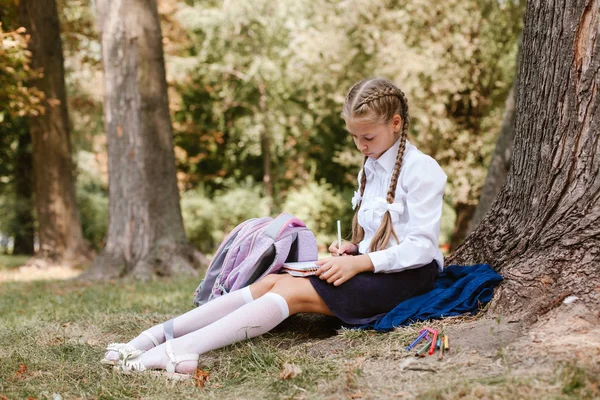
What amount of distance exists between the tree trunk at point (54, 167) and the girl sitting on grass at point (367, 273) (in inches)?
320

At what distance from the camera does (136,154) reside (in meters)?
6.96

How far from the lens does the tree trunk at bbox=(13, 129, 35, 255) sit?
16.0 m

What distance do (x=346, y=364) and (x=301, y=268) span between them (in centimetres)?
62

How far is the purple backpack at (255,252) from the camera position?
316 centimetres

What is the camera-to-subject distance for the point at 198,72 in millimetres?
18203

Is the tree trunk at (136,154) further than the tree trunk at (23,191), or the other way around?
the tree trunk at (23,191)

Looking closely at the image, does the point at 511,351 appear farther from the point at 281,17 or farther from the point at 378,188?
the point at 281,17

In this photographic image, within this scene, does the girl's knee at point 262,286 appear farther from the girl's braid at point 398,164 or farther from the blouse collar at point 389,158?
the blouse collar at point 389,158

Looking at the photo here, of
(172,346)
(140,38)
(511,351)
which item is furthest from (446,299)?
(140,38)

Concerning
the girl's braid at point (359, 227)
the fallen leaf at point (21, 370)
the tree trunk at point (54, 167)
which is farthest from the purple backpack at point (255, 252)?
the tree trunk at point (54, 167)

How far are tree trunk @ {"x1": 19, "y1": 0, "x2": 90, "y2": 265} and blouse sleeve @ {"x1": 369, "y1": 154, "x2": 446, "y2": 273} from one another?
8513 mm

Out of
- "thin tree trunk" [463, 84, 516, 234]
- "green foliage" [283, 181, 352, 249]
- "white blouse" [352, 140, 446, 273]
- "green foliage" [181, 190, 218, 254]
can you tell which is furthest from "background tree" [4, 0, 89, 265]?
"white blouse" [352, 140, 446, 273]

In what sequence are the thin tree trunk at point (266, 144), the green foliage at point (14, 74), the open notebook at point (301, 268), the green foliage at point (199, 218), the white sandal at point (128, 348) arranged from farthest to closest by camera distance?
the thin tree trunk at point (266, 144)
the green foliage at point (199, 218)
the green foliage at point (14, 74)
the open notebook at point (301, 268)
the white sandal at point (128, 348)

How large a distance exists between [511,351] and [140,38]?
5.95 meters
